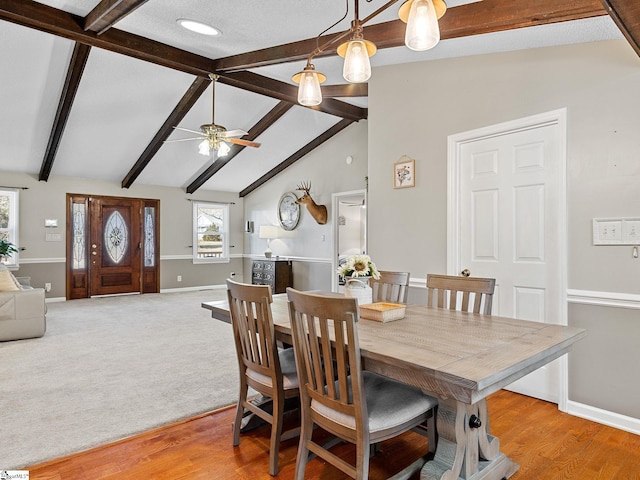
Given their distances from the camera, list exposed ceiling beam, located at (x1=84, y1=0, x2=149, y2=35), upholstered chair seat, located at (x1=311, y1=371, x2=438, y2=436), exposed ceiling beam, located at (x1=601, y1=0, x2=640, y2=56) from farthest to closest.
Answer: exposed ceiling beam, located at (x1=84, y1=0, x2=149, y2=35) → upholstered chair seat, located at (x1=311, y1=371, x2=438, y2=436) → exposed ceiling beam, located at (x1=601, y1=0, x2=640, y2=56)

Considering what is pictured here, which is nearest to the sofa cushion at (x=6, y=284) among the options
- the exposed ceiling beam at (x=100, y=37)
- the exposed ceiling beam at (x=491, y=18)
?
the exposed ceiling beam at (x=100, y=37)

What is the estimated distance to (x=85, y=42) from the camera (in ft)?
12.0

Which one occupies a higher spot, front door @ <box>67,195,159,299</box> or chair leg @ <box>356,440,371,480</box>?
front door @ <box>67,195,159,299</box>

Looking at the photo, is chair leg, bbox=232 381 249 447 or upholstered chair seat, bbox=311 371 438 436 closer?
upholstered chair seat, bbox=311 371 438 436

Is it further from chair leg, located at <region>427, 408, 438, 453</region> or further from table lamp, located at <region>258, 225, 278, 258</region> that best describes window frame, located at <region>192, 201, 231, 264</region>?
chair leg, located at <region>427, 408, 438, 453</region>

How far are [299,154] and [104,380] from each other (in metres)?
5.25

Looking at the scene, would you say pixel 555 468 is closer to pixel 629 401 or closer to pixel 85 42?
pixel 629 401

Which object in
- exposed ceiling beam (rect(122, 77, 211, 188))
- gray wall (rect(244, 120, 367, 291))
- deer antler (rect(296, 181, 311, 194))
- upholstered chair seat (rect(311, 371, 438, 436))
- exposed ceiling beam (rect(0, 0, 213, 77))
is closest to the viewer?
upholstered chair seat (rect(311, 371, 438, 436))

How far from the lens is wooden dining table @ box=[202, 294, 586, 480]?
1.32 meters

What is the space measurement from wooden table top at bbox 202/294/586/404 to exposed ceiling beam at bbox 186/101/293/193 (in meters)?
4.50

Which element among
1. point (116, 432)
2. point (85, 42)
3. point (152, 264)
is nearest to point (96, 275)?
point (152, 264)

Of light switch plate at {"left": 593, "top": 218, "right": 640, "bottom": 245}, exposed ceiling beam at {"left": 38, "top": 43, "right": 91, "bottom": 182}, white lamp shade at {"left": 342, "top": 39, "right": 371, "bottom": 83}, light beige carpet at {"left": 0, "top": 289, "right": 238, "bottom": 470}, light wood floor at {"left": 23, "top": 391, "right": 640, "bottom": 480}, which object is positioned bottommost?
light wood floor at {"left": 23, "top": 391, "right": 640, "bottom": 480}

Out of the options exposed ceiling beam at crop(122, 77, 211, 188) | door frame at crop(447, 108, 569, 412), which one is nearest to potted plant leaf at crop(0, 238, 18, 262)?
exposed ceiling beam at crop(122, 77, 211, 188)

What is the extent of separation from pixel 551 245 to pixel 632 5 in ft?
5.89
